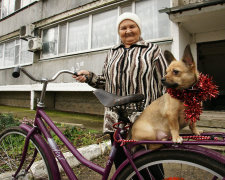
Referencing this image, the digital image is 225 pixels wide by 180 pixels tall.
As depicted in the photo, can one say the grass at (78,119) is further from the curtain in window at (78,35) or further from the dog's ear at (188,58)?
the dog's ear at (188,58)

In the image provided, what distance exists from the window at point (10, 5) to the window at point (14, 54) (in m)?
1.82

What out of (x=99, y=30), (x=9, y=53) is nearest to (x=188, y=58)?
(x=99, y=30)

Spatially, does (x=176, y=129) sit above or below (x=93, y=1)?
below

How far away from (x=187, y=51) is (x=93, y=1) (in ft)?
20.0

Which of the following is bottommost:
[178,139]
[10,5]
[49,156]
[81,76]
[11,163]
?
[11,163]

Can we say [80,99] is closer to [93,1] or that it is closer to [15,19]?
[93,1]

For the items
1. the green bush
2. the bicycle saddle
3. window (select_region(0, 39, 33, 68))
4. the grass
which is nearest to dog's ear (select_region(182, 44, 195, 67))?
the bicycle saddle

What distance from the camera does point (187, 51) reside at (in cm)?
111

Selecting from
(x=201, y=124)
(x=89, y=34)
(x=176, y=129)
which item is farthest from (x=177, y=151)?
(x=89, y=34)

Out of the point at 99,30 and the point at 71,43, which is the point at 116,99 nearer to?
the point at 99,30

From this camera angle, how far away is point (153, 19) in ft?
17.6

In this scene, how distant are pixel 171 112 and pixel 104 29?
5.79 meters

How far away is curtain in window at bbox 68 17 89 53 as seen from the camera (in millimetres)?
6938

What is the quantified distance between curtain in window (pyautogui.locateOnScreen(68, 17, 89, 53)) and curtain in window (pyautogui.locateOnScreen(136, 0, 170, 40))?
2223 mm
